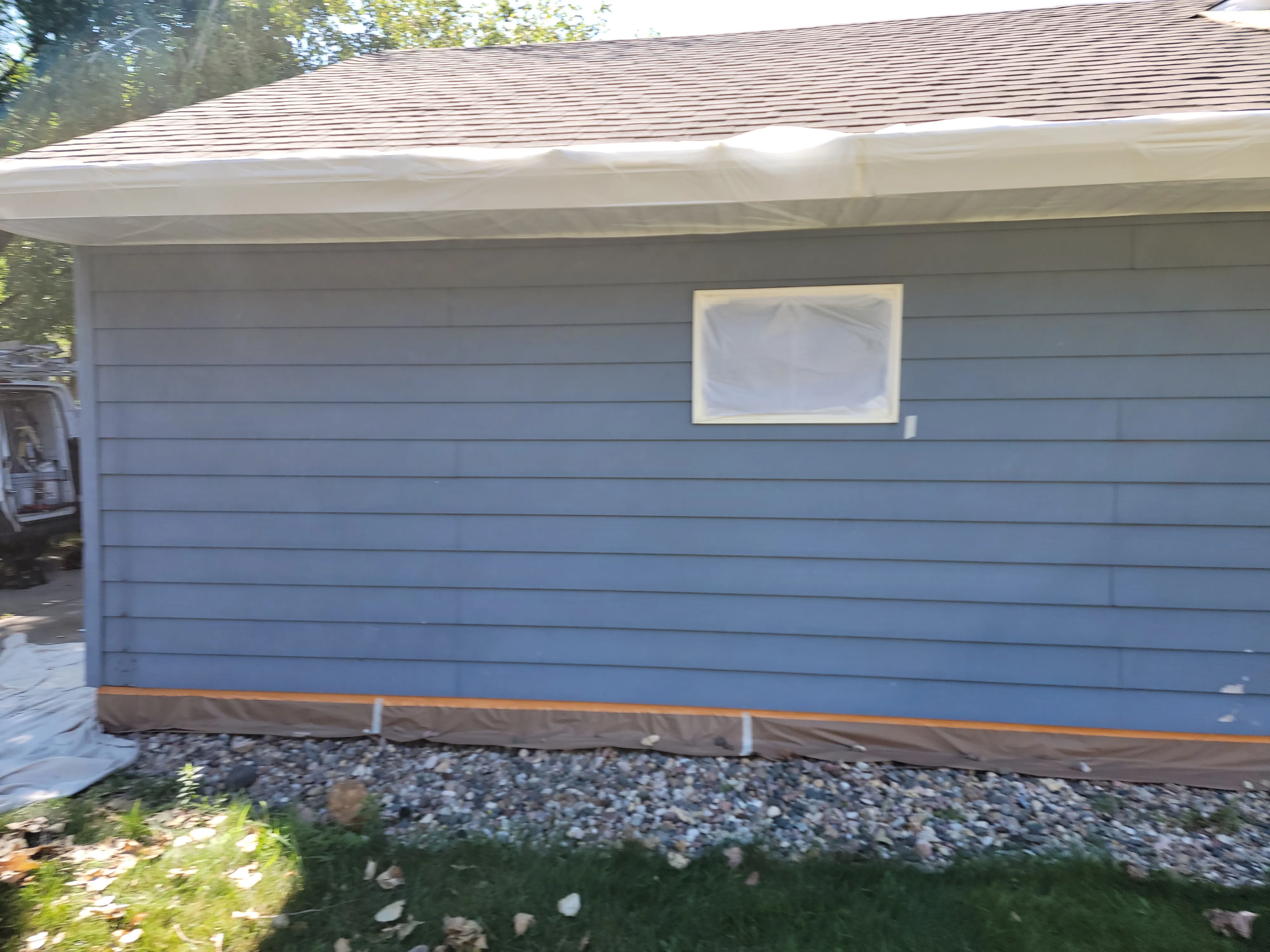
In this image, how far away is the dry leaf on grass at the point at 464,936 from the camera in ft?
A: 7.39

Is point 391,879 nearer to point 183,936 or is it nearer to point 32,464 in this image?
point 183,936

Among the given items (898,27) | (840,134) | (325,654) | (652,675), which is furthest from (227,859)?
(898,27)

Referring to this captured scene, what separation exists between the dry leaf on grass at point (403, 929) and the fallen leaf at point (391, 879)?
18 cm

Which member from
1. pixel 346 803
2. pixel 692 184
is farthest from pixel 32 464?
pixel 692 184

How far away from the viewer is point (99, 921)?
2.32 metres

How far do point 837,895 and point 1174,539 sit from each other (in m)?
2.10

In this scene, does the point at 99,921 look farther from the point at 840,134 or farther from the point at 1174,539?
the point at 1174,539

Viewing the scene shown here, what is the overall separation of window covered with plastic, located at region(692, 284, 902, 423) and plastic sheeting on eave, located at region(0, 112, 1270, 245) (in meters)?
0.31

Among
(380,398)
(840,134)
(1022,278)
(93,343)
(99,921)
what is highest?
(840,134)

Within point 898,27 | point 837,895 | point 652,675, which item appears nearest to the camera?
point 837,895

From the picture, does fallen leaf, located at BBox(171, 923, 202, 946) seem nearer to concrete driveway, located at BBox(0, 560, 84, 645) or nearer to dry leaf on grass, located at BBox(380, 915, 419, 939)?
dry leaf on grass, located at BBox(380, 915, 419, 939)

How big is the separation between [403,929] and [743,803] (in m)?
1.39

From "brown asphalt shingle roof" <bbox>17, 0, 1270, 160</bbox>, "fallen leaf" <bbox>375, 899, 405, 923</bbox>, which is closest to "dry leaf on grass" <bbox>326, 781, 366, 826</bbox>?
"fallen leaf" <bbox>375, 899, 405, 923</bbox>

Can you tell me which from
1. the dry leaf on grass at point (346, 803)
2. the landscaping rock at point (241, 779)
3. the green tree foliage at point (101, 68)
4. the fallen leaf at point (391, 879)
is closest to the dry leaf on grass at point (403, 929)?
the fallen leaf at point (391, 879)
